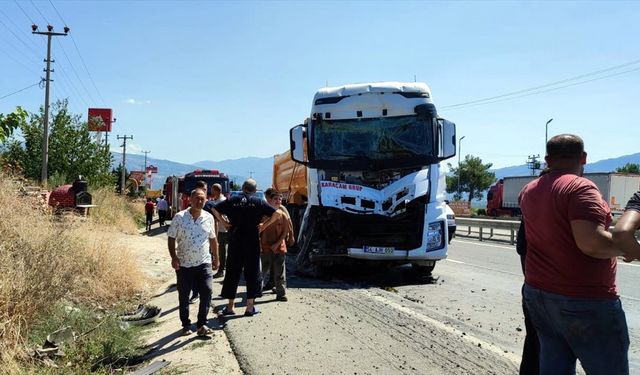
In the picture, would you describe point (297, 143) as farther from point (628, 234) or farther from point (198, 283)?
point (628, 234)

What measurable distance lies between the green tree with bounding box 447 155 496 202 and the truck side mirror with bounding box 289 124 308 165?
66.2 m

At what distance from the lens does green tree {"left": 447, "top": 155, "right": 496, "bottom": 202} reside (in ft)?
244

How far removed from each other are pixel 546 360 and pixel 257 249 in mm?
4449

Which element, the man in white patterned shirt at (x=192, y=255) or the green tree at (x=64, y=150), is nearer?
the man in white patterned shirt at (x=192, y=255)

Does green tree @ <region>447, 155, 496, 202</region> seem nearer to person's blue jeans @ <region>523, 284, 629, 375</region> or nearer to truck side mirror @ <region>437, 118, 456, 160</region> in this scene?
truck side mirror @ <region>437, 118, 456, 160</region>

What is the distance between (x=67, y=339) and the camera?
565 cm

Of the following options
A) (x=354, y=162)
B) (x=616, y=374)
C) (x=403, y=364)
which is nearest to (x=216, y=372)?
(x=403, y=364)

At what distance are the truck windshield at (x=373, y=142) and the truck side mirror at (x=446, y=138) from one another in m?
0.18

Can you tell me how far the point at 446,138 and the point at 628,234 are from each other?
736 cm

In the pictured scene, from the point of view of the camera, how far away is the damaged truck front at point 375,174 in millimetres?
9203

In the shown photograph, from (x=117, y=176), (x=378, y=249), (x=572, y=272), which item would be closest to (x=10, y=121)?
(x=378, y=249)

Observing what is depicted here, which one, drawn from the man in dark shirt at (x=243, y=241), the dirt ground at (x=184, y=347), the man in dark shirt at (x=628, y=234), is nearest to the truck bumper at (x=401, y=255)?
the man in dark shirt at (x=243, y=241)

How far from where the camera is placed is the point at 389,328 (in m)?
6.02

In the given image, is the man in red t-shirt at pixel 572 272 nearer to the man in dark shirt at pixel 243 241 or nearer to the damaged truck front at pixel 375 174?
the man in dark shirt at pixel 243 241
